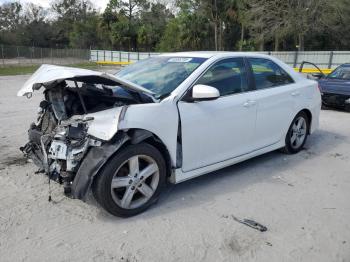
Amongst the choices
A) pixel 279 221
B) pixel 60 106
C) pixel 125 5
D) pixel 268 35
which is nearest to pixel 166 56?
pixel 60 106

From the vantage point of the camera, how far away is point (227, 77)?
4555 millimetres

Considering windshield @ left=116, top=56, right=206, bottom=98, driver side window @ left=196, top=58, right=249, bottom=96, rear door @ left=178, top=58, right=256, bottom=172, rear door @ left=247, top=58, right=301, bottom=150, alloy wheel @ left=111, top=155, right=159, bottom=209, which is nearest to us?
alloy wheel @ left=111, top=155, right=159, bottom=209

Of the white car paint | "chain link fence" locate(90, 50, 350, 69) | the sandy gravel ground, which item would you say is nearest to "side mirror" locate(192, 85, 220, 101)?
the white car paint

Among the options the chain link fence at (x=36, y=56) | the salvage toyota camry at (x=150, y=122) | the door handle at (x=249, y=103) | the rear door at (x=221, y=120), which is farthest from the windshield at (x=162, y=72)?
the chain link fence at (x=36, y=56)

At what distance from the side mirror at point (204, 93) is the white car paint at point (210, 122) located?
140mm

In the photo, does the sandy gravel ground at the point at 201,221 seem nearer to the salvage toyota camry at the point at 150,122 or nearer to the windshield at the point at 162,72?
the salvage toyota camry at the point at 150,122

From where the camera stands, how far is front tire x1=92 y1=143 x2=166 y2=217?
135 inches

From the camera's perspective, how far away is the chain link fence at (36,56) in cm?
3753

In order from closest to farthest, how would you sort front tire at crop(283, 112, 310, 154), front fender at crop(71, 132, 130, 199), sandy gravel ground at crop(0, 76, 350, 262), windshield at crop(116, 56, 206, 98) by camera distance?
sandy gravel ground at crop(0, 76, 350, 262)
front fender at crop(71, 132, 130, 199)
windshield at crop(116, 56, 206, 98)
front tire at crop(283, 112, 310, 154)

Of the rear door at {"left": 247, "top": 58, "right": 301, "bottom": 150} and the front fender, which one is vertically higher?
the rear door at {"left": 247, "top": 58, "right": 301, "bottom": 150}

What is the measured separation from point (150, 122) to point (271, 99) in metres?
2.09

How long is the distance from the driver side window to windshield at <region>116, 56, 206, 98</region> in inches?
7.5

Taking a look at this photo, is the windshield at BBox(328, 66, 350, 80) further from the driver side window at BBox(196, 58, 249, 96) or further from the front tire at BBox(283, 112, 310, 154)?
the driver side window at BBox(196, 58, 249, 96)

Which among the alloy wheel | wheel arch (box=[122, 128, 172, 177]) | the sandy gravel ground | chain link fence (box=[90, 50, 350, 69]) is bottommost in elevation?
→ the sandy gravel ground
